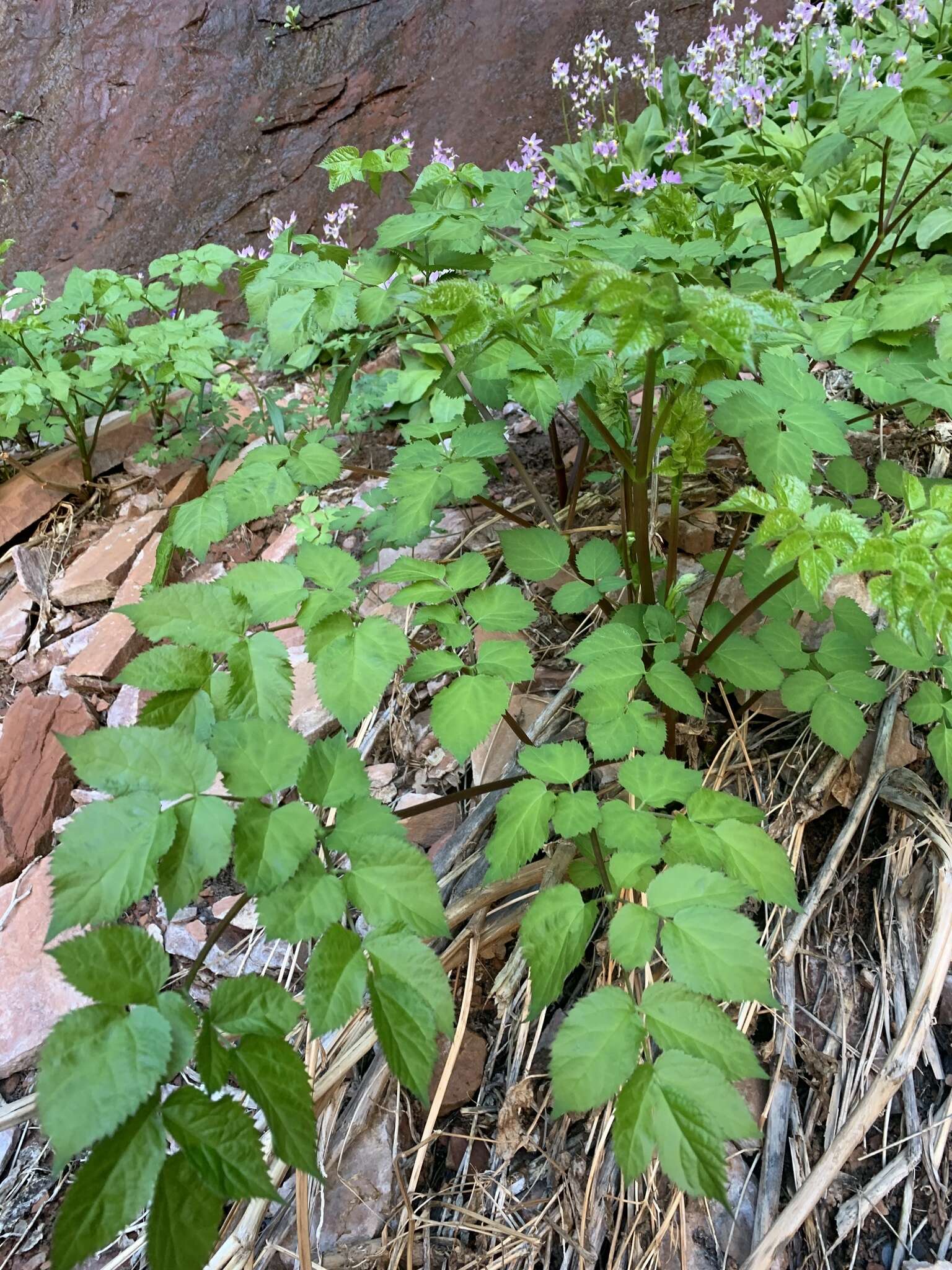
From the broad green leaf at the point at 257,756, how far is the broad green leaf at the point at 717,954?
1.48 feet

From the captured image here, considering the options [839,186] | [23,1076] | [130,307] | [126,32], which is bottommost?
[23,1076]

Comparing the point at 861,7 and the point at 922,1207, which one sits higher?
the point at 861,7

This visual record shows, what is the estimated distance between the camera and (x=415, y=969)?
791 mm

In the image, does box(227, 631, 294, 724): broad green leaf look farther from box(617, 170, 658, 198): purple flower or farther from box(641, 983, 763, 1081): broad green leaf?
box(617, 170, 658, 198): purple flower

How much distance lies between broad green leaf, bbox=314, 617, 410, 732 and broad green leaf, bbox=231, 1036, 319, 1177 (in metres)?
0.38

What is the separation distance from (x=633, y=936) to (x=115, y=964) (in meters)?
0.53

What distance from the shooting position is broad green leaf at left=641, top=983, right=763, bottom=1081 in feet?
2.58

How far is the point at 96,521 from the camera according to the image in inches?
114

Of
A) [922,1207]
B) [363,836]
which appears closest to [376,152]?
[363,836]

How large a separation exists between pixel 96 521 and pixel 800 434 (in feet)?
8.42

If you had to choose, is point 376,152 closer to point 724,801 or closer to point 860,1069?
point 724,801

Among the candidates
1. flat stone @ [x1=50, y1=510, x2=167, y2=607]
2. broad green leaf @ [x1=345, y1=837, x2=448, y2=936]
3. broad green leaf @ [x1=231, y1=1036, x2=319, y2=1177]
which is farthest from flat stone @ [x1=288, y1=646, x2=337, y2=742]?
broad green leaf @ [x1=231, y1=1036, x2=319, y2=1177]

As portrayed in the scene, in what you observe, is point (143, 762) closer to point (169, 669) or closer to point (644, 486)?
point (169, 669)

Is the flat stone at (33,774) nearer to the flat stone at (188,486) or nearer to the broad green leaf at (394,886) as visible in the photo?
the flat stone at (188,486)
